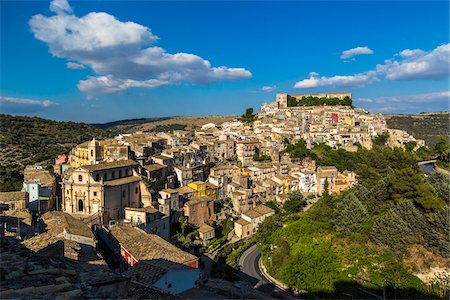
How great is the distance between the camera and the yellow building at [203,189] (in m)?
37.6

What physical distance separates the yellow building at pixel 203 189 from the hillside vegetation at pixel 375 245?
10490 millimetres

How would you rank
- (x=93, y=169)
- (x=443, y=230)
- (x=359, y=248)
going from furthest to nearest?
1. (x=93, y=169)
2. (x=359, y=248)
3. (x=443, y=230)

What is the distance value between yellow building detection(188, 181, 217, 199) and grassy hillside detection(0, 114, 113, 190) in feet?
54.6

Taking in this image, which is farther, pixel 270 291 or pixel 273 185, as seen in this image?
pixel 273 185

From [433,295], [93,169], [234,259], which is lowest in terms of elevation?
[234,259]

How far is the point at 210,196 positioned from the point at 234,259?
10.1 metres

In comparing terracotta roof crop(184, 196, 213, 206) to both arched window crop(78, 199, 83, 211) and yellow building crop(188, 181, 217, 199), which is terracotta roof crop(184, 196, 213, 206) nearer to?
yellow building crop(188, 181, 217, 199)

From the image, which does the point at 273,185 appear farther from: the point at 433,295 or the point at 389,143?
the point at 389,143

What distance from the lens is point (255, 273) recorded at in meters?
27.4

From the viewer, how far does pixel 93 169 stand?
29.1 metres

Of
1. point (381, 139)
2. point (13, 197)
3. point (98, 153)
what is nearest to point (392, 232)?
point (13, 197)

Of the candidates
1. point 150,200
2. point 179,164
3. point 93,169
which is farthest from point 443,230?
point 179,164

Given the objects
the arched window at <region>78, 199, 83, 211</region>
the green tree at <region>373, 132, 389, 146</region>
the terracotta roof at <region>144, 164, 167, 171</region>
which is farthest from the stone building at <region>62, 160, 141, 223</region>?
the green tree at <region>373, 132, 389, 146</region>

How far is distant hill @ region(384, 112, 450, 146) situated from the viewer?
86.2 meters
